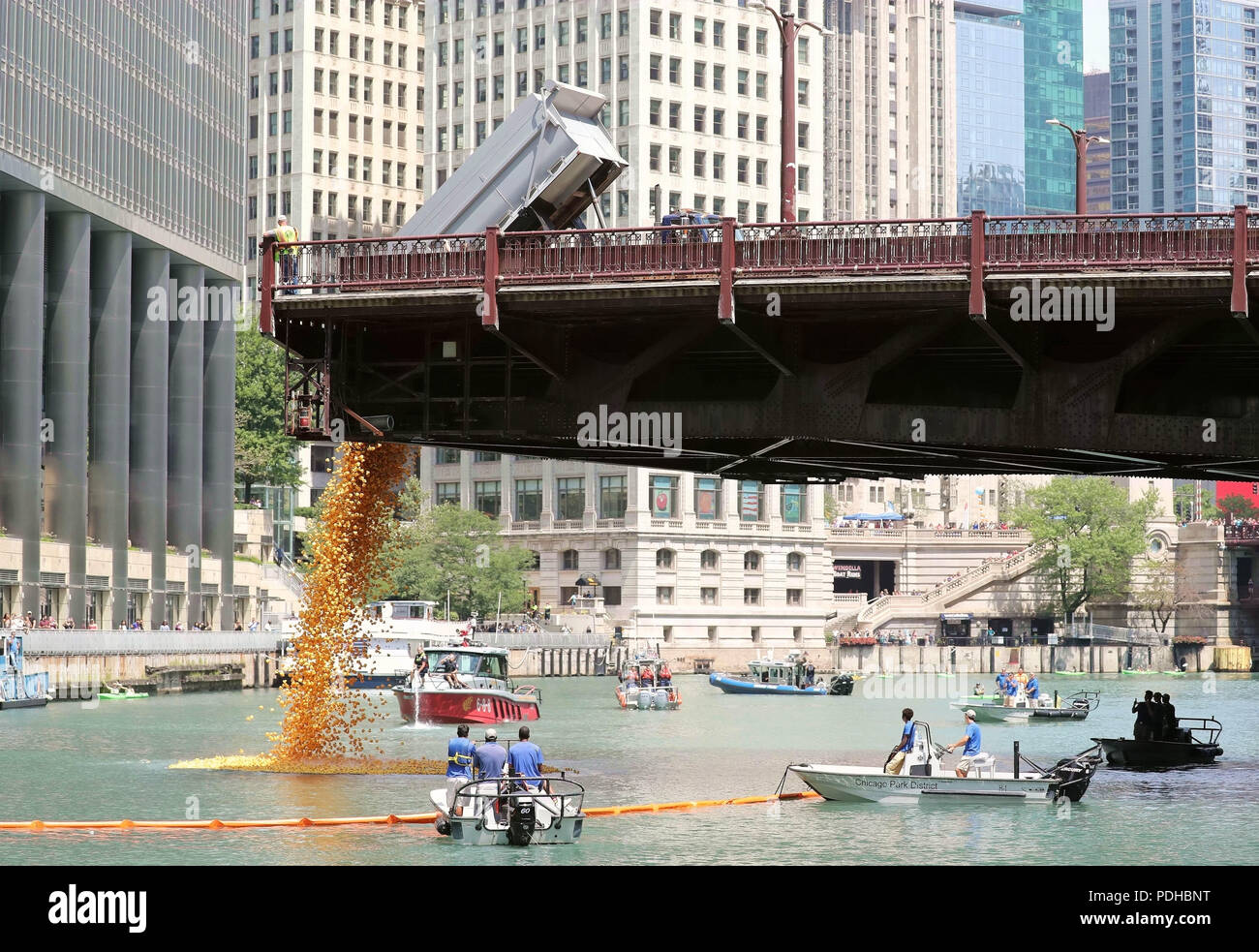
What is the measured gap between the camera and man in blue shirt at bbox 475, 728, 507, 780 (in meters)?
38.3

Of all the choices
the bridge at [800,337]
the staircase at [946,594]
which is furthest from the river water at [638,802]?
the staircase at [946,594]

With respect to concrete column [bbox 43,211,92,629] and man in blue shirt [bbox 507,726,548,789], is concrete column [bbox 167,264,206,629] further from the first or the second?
man in blue shirt [bbox 507,726,548,789]

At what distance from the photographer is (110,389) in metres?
119

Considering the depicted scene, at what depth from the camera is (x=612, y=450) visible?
4659cm

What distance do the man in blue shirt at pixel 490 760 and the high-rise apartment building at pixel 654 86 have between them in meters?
132

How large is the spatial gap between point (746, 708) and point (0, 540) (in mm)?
40016

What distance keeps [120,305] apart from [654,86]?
2459 inches

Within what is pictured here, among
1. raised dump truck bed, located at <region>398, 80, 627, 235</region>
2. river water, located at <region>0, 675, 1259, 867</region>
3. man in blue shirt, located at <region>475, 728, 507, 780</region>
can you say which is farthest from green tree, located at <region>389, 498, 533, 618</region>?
man in blue shirt, located at <region>475, 728, 507, 780</region>

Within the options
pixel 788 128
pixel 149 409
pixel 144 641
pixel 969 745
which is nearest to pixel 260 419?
pixel 149 409

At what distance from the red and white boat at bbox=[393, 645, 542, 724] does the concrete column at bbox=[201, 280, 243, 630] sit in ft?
175

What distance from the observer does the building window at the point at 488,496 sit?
176 metres

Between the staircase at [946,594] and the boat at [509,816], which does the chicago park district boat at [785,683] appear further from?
the boat at [509,816]
